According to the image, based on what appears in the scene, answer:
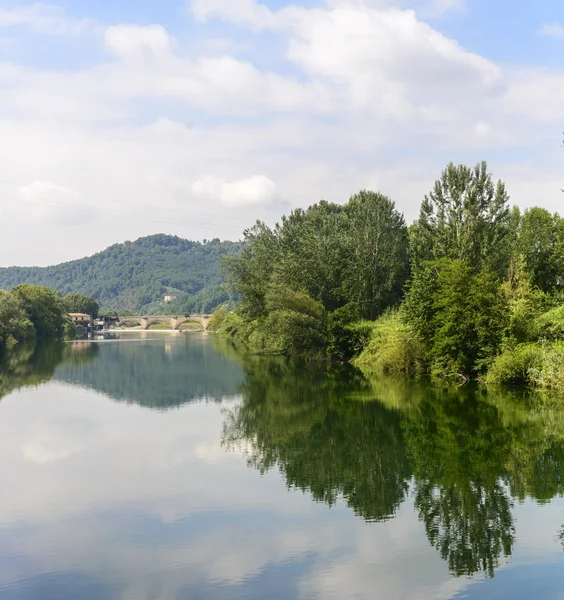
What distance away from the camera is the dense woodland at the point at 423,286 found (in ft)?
112

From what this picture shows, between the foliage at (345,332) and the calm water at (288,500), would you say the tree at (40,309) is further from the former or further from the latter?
the calm water at (288,500)

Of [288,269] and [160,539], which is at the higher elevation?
[288,269]

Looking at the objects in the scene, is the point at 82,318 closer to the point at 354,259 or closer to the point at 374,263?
the point at 354,259

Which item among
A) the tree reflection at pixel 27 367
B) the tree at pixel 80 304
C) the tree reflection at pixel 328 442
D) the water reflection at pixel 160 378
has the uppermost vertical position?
the tree at pixel 80 304

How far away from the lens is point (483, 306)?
3453 cm

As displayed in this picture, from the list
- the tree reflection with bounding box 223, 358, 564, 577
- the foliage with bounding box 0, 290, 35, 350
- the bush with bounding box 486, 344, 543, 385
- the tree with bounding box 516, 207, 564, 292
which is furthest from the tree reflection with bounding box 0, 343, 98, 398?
the tree with bounding box 516, 207, 564, 292

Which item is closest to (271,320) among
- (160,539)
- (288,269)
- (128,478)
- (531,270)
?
(288,269)

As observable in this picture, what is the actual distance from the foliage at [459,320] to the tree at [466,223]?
642 centimetres

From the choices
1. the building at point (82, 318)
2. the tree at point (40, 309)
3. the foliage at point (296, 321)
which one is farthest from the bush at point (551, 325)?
the building at point (82, 318)

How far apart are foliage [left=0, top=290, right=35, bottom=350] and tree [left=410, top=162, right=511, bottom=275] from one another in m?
50.5

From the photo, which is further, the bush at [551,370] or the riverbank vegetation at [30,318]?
the riverbank vegetation at [30,318]

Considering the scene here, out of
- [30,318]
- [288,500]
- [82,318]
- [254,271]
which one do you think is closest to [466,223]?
[254,271]

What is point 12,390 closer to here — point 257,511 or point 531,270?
point 257,511

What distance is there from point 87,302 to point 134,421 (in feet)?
507
